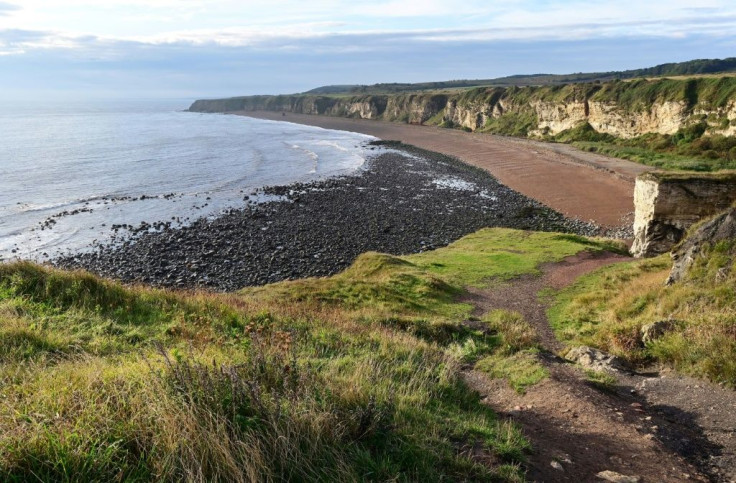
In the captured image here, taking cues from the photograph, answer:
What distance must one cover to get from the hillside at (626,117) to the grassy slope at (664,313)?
147 feet

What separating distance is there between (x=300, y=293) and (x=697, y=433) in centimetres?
1473

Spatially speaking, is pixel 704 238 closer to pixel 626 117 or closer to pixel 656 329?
pixel 656 329

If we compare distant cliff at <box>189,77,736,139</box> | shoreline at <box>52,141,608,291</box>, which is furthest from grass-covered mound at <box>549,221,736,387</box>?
distant cliff at <box>189,77,736,139</box>

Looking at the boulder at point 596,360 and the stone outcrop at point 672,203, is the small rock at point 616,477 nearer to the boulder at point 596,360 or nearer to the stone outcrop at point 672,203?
the boulder at point 596,360

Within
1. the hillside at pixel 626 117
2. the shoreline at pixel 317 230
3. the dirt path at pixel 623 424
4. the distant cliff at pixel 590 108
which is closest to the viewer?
the dirt path at pixel 623 424

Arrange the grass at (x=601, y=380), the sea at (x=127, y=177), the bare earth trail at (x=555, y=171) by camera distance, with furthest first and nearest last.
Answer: the bare earth trail at (x=555, y=171)
the sea at (x=127, y=177)
the grass at (x=601, y=380)

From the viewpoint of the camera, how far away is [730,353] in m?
9.45

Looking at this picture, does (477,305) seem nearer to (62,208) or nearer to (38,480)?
(38,480)

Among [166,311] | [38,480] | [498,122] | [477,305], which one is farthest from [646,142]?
[38,480]

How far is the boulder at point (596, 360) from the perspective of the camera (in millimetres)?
10898

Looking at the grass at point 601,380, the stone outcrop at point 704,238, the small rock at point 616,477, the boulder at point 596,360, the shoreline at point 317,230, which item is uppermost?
the stone outcrop at point 704,238

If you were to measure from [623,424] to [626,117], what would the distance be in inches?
3317

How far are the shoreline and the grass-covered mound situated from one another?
15480 millimetres

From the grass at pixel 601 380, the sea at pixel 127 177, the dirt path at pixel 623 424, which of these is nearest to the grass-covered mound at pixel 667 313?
the dirt path at pixel 623 424
